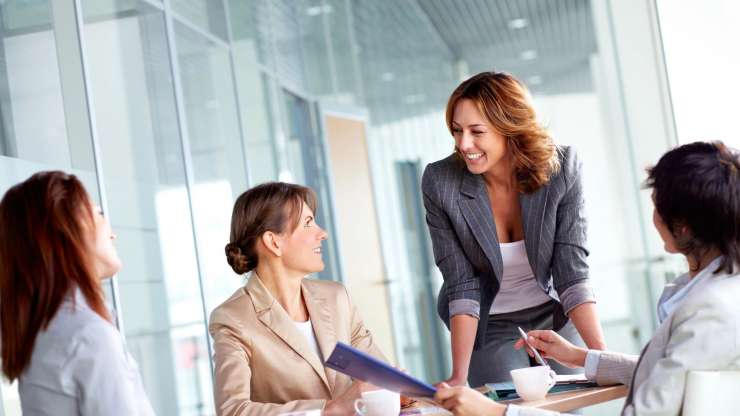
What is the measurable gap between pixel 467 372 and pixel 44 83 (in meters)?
1.66

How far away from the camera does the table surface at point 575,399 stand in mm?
1847

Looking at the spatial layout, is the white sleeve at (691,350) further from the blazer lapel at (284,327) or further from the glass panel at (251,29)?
the glass panel at (251,29)

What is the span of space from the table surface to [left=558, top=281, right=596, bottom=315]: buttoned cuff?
1.74ft

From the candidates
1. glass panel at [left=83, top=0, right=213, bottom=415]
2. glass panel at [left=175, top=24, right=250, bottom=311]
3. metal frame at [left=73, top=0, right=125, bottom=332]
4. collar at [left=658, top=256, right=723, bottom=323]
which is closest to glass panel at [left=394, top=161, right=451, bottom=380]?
glass panel at [left=175, top=24, right=250, bottom=311]

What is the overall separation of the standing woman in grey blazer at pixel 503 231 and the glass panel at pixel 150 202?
1339mm

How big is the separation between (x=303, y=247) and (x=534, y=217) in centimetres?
65

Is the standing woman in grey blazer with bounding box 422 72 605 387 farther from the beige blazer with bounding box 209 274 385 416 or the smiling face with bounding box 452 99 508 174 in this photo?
the beige blazer with bounding box 209 274 385 416

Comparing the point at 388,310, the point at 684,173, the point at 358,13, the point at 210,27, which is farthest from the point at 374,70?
the point at 684,173

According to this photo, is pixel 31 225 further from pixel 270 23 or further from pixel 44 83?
pixel 270 23

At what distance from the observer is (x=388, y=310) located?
7.16m

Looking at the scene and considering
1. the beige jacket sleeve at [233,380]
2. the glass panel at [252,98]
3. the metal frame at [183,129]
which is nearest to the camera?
the beige jacket sleeve at [233,380]

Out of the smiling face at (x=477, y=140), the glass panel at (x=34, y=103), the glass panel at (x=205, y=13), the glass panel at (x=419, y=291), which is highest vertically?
the glass panel at (x=205, y=13)

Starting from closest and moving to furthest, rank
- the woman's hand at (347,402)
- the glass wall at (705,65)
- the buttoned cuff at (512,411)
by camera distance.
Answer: the buttoned cuff at (512,411) → the woman's hand at (347,402) → the glass wall at (705,65)

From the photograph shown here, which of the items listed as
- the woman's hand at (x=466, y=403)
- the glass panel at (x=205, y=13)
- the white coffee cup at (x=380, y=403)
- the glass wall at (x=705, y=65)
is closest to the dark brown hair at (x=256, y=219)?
the white coffee cup at (x=380, y=403)
